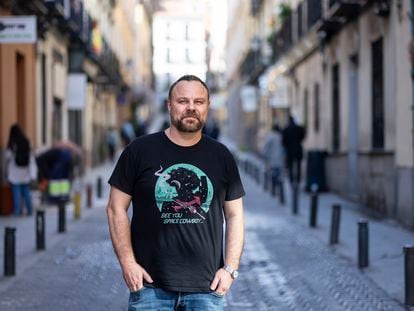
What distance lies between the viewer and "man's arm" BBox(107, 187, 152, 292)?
383 cm

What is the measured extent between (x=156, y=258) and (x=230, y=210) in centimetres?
46

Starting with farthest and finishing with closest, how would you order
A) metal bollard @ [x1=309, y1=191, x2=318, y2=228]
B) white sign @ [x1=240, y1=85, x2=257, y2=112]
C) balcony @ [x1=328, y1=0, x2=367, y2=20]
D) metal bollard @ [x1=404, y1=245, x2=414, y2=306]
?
white sign @ [x1=240, y1=85, x2=257, y2=112]
balcony @ [x1=328, y1=0, x2=367, y2=20]
metal bollard @ [x1=309, y1=191, x2=318, y2=228]
metal bollard @ [x1=404, y1=245, x2=414, y2=306]

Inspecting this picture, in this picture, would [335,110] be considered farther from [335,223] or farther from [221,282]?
[221,282]

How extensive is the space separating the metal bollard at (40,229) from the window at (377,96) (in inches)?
309

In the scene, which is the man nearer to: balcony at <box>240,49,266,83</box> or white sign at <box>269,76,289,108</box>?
white sign at <box>269,76,289,108</box>

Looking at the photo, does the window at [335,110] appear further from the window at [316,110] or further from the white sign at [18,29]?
the white sign at [18,29]

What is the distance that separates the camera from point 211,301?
385cm

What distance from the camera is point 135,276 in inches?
150

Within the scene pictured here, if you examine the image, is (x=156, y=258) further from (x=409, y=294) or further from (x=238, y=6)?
(x=238, y=6)

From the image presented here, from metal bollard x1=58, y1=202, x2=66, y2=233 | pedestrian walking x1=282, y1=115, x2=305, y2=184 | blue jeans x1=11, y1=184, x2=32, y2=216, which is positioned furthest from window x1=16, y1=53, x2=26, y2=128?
pedestrian walking x1=282, y1=115, x2=305, y2=184

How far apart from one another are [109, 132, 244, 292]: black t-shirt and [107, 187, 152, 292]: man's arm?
4 centimetres

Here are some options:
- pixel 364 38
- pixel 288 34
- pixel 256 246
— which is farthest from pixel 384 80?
pixel 288 34

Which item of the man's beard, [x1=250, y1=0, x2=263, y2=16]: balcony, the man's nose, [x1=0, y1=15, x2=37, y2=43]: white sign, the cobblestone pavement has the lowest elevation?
the cobblestone pavement

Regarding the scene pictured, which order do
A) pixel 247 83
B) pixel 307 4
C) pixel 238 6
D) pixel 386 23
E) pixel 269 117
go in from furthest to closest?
pixel 238 6 < pixel 247 83 < pixel 269 117 < pixel 307 4 < pixel 386 23
